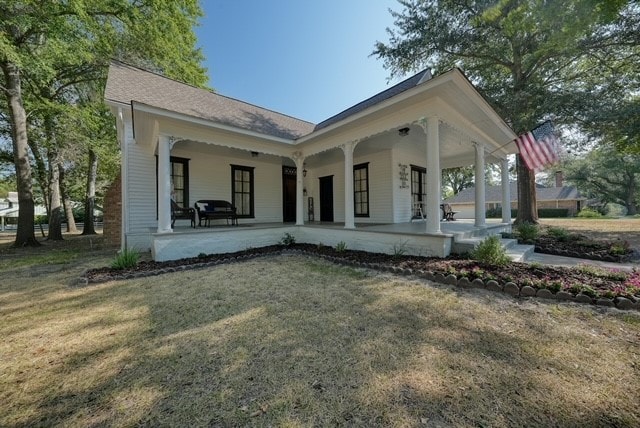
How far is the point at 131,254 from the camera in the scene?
5266mm

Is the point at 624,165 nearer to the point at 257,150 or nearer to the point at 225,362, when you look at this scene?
the point at 257,150

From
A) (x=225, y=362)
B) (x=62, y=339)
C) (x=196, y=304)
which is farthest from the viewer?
(x=196, y=304)

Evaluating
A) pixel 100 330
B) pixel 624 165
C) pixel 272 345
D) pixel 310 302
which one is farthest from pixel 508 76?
pixel 624 165

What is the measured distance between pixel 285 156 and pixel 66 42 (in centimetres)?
757

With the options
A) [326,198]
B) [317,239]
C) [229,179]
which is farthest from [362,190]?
[229,179]

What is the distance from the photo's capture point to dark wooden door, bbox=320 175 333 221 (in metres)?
10.4

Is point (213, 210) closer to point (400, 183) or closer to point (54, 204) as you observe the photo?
point (400, 183)

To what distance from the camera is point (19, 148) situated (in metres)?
8.49

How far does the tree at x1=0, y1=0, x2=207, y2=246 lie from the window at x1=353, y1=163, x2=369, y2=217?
8.64 meters

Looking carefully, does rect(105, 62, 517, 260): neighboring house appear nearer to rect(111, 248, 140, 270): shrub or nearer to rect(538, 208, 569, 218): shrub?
rect(111, 248, 140, 270): shrub

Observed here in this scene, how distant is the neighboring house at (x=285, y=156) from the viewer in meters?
5.36

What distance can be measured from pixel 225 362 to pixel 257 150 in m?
6.06

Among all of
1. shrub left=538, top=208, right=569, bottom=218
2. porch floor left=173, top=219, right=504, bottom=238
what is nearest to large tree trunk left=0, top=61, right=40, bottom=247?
porch floor left=173, top=219, right=504, bottom=238

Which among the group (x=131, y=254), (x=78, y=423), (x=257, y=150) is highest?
(x=257, y=150)
